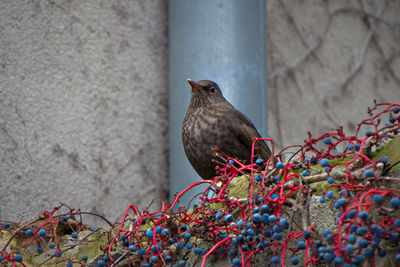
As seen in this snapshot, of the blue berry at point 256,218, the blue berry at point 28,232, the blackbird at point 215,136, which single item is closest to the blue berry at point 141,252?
the blue berry at point 256,218

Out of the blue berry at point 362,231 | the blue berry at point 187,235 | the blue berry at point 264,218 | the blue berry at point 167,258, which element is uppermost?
the blue berry at point 362,231

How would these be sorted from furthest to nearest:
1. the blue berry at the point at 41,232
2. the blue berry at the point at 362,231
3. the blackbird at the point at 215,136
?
1. the blackbird at the point at 215,136
2. the blue berry at the point at 41,232
3. the blue berry at the point at 362,231

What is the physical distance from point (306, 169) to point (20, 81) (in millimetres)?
2007

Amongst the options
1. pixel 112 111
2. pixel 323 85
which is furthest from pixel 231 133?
pixel 323 85

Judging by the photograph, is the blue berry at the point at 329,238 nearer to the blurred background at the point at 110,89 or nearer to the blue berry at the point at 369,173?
the blue berry at the point at 369,173

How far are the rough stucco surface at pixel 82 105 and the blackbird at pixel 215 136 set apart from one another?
607mm

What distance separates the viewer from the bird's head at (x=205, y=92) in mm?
3359

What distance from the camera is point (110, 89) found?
361 cm

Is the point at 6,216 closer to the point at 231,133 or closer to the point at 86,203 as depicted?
the point at 86,203

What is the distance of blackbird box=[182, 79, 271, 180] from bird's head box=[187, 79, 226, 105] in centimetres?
10

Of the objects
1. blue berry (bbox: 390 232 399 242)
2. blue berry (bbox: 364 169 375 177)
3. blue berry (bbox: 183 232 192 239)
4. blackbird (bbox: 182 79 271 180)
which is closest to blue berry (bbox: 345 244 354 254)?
blue berry (bbox: 390 232 399 242)

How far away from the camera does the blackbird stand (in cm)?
303

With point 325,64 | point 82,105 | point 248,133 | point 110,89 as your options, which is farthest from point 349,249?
point 325,64

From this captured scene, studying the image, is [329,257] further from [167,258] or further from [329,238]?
[167,258]
